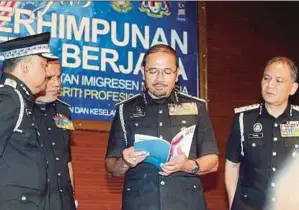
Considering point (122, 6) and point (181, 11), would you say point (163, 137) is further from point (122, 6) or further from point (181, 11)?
point (181, 11)

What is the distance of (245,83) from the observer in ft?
14.9

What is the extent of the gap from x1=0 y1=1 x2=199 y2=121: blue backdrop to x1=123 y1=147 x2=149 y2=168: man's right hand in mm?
1134

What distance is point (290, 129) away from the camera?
3.24 meters

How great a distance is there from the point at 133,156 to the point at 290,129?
949mm

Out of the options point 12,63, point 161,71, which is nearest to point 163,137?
point 161,71

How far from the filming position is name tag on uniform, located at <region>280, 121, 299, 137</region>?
10.6ft

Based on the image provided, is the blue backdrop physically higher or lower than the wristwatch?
higher

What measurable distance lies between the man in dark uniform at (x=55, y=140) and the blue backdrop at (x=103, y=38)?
1.81ft

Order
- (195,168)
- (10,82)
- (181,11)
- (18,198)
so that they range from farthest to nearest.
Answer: (181,11), (195,168), (10,82), (18,198)

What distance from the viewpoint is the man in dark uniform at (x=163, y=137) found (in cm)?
292

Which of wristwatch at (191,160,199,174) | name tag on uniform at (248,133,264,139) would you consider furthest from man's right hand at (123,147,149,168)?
name tag on uniform at (248,133,264,139)

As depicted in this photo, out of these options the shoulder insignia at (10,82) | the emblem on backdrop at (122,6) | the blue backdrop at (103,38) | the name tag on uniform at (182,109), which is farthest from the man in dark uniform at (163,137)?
the emblem on backdrop at (122,6)

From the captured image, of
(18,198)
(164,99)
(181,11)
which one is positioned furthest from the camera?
(181,11)

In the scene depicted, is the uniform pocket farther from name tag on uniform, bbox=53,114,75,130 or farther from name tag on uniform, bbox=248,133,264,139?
name tag on uniform, bbox=248,133,264,139
